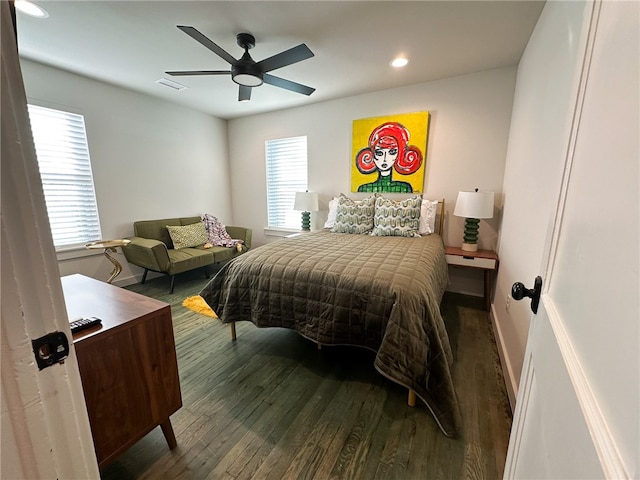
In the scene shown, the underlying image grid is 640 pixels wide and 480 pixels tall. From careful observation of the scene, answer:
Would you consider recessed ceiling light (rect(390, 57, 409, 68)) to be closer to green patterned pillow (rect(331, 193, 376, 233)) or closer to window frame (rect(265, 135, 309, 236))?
green patterned pillow (rect(331, 193, 376, 233))

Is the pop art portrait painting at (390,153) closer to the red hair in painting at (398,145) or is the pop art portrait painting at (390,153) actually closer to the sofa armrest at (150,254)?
the red hair in painting at (398,145)

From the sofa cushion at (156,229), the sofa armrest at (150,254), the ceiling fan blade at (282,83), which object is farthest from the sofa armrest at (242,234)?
the ceiling fan blade at (282,83)

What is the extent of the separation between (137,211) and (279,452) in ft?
11.4

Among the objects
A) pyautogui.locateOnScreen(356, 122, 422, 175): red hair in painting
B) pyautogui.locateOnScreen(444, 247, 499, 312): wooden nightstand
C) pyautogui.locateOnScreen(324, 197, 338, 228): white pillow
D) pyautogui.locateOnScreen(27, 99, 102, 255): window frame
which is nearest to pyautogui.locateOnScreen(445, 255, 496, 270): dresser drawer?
pyautogui.locateOnScreen(444, 247, 499, 312): wooden nightstand

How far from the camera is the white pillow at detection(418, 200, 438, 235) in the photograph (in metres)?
2.98

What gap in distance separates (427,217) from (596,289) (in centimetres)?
270

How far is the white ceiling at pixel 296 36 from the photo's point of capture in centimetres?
181

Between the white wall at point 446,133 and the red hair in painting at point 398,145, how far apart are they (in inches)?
6.4

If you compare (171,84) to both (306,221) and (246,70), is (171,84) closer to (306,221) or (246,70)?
(246,70)

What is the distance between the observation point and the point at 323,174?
153 inches

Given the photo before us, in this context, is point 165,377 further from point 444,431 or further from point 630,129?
point 630,129

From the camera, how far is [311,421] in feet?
4.75

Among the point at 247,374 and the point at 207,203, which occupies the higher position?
the point at 207,203

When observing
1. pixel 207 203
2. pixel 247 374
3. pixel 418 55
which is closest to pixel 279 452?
pixel 247 374
